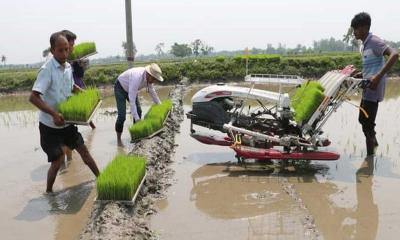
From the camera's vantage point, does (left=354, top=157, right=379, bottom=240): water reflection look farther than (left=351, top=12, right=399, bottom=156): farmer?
No

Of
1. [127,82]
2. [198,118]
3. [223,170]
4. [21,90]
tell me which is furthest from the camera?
[21,90]

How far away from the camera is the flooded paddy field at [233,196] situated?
146 inches

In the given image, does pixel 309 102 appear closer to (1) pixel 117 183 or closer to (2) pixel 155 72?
(2) pixel 155 72

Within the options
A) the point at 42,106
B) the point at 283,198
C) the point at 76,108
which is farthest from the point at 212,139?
the point at 42,106

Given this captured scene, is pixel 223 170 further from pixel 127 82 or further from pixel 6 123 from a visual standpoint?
pixel 6 123

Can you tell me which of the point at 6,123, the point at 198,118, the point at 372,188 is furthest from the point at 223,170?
the point at 6,123

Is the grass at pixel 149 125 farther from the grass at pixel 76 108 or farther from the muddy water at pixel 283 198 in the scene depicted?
the grass at pixel 76 108

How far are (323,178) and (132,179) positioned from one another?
2.46m

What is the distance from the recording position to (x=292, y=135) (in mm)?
5605

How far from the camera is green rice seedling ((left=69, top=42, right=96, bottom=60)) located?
6474mm

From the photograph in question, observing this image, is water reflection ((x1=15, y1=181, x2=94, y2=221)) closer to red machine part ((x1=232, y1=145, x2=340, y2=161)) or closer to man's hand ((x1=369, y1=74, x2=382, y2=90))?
red machine part ((x1=232, y1=145, x2=340, y2=161))

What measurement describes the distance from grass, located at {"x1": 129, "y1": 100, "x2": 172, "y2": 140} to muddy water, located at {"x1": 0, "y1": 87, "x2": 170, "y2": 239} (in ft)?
2.07

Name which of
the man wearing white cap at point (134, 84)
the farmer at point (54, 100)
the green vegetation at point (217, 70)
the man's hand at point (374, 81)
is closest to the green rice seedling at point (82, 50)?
the man wearing white cap at point (134, 84)

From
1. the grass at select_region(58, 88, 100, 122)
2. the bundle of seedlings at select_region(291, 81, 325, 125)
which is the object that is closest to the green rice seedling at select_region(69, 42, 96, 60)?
the grass at select_region(58, 88, 100, 122)
